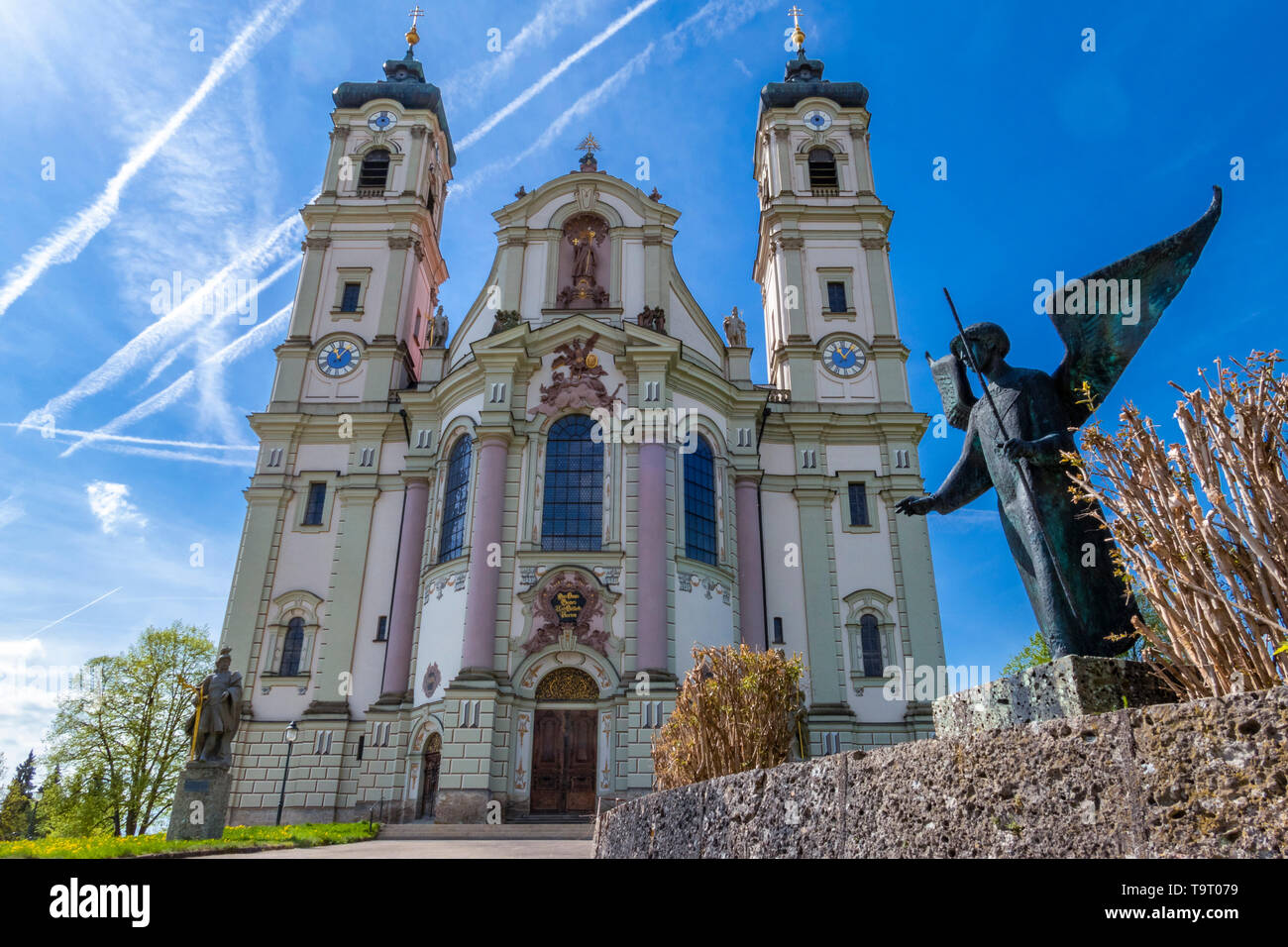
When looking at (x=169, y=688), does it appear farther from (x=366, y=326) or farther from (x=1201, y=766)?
(x=1201, y=766)

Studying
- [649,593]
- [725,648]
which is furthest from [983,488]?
[649,593]

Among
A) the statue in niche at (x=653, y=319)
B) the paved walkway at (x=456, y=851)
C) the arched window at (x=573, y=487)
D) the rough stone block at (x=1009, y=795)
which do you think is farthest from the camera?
the statue in niche at (x=653, y=319)

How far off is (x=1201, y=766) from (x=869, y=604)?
78.9 ft

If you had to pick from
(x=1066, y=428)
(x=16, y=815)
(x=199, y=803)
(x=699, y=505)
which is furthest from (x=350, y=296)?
(x=16, y=815)

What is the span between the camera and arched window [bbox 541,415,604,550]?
22047 mm

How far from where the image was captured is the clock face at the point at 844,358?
95.1ft

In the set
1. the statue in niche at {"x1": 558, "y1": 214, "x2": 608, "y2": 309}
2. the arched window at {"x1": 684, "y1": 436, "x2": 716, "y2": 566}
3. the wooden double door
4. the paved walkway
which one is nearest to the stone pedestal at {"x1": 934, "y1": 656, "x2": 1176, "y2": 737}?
the paved walkway

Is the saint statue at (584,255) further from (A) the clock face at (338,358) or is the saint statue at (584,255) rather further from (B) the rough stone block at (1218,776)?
(B) the rough stone block at (1218,776)

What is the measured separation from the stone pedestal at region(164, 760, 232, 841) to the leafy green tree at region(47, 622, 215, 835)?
21628 millimetres

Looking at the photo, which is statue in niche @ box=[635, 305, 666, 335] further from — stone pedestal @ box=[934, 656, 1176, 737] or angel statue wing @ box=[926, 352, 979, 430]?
stone pedestal @ box=[934, 656, 1176, 737]

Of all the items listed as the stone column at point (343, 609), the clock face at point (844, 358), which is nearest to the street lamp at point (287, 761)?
the stone column at point (343, 609)

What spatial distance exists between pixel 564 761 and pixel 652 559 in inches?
215

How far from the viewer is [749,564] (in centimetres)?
2448

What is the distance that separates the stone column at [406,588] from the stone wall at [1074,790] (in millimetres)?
21430
